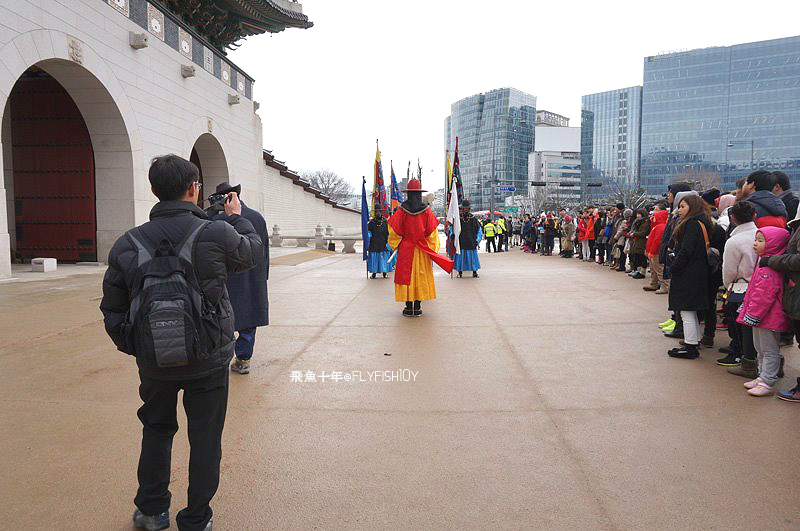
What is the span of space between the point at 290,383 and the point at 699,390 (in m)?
3.38

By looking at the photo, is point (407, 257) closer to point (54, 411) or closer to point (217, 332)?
point (54, 411)

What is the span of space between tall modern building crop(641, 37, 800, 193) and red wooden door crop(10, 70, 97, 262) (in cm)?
9144

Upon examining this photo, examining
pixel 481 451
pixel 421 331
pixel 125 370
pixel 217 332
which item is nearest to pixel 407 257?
pixel 421 331

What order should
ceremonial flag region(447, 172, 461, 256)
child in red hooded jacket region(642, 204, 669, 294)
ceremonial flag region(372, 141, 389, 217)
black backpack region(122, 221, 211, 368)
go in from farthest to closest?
ceremonial flag region(372, 141, 389, 217), ceremonial flag region(447, 172, 461, 256), child in red hooded jacket region(642, 204, 669, 294), black backpack region(122, 221, 211, 368)

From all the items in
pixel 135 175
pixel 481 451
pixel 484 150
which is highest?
pixel 484 150

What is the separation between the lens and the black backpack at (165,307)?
2102 millimetres

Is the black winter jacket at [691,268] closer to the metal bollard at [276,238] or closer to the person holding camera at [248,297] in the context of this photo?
the person holding camera at [248,297]

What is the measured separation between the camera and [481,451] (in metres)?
3.30

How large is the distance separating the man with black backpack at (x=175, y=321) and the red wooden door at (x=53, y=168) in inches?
563

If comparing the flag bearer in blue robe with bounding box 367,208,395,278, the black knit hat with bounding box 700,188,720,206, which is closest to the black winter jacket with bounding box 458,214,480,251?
the flag bearer in blue robe with bounding box 367,208,395,278

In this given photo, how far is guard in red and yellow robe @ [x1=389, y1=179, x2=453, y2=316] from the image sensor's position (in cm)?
790

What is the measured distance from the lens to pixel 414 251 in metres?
7.99

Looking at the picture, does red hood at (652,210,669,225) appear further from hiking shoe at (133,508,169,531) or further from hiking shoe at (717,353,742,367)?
hiking shoe at (133,508,169,531)

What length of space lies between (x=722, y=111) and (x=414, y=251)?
107032 millimetres
